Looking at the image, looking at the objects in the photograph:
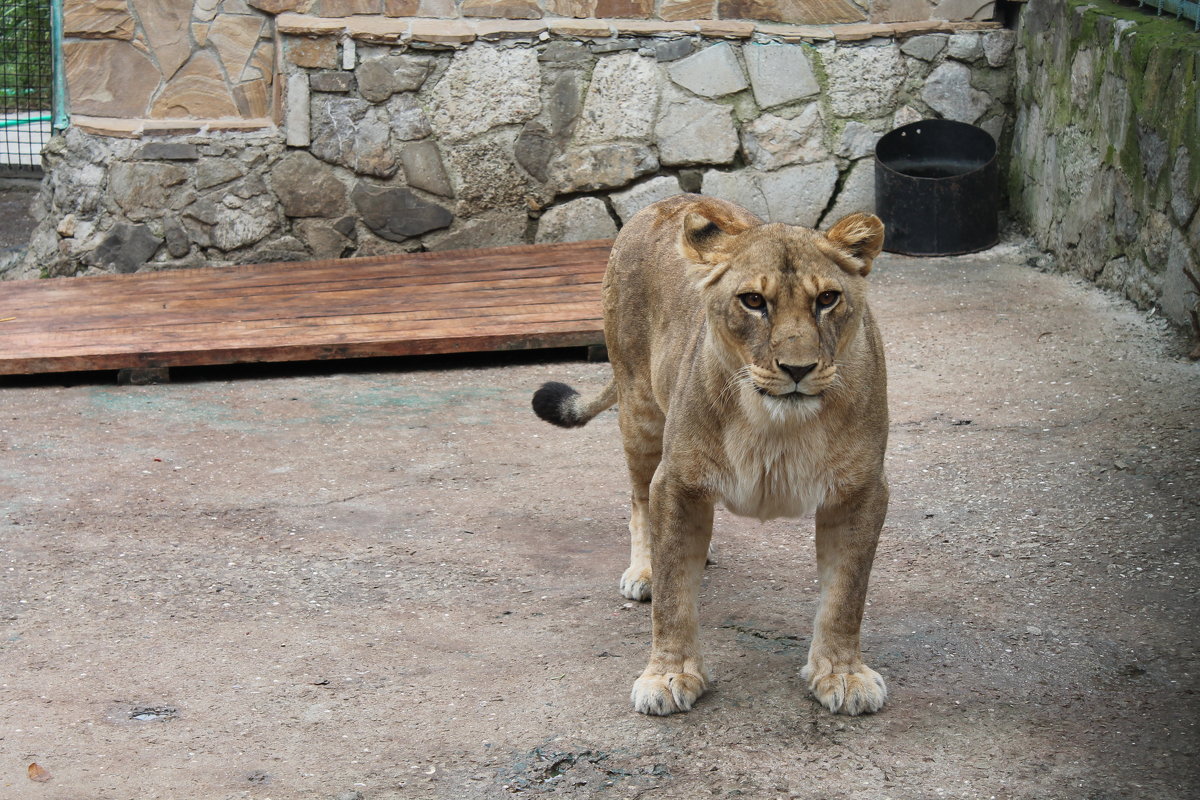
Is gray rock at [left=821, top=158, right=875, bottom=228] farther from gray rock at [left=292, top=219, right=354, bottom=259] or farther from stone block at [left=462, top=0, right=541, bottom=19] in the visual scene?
→ gray rock at [left=292, top=219, right=354, bottom=259]

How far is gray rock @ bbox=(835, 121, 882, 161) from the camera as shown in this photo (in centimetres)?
866

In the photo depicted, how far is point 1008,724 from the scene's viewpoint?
11.3 ft

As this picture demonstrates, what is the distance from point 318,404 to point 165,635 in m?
2.42

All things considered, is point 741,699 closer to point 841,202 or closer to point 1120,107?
point 1120,107

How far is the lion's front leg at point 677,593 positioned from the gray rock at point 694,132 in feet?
17.2

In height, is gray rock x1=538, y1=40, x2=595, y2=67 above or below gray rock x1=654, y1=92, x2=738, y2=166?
above

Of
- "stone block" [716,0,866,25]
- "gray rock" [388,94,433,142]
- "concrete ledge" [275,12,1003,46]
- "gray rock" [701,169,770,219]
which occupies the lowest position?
"gray rock" [701,169,770,219]

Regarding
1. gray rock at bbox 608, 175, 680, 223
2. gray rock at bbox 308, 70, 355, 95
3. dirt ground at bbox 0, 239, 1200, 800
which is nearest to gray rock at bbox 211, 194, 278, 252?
gray rock at bbox 308, 70, 355, 95

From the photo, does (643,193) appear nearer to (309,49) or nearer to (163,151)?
(309,49)

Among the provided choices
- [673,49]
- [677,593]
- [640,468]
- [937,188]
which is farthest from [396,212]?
[677,593]

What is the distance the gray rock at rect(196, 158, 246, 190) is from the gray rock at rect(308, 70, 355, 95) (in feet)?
2.14

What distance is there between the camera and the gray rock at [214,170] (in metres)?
8.19

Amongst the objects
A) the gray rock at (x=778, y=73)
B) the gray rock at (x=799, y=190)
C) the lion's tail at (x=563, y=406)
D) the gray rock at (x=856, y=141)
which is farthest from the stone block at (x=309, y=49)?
the lion's tail at (x=563, y=406)

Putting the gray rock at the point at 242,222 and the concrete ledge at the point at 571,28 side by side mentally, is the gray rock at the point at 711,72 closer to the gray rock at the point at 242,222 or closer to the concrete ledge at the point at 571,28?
the concrete ledge at the point at 571,28
